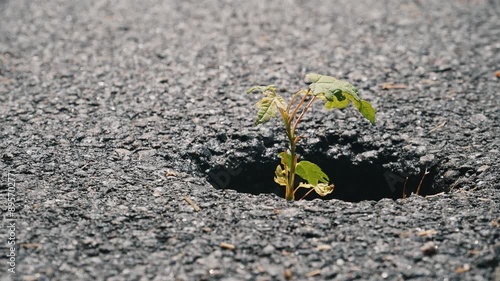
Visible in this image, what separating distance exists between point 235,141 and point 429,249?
118 centimetres

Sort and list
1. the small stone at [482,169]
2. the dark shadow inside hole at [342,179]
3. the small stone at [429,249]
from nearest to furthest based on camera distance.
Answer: the small stone at [429,249], the small stone at [482,169], the dark shadow inside hole at [342,179]

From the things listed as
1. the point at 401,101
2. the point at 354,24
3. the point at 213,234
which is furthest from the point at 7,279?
the point at 354,24

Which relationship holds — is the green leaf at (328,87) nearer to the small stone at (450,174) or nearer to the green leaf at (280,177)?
the green leaf at (280,177)

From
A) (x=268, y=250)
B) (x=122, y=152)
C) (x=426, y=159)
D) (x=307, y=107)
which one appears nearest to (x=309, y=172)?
(x=307, y=107)

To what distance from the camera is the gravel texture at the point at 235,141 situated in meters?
2.48

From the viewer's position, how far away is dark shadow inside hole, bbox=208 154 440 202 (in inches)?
123

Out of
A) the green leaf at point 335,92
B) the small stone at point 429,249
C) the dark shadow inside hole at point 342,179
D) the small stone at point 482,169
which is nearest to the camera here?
the small stone at point 429,249

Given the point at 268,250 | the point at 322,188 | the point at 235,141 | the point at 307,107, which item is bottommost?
the point at 268,250

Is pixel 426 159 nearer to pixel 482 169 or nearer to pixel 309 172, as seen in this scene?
pixel 482 169

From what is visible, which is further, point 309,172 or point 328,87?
point 309,172

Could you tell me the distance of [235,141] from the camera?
10.9 feet

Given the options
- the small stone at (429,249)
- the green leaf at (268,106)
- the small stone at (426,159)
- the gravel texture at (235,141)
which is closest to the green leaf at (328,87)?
the green leaf at (268,106)

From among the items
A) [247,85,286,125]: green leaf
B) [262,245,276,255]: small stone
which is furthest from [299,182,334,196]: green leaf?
[262,245,276,255]: small stone

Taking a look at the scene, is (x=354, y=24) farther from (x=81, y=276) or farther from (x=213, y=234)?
(x=81, y=276)
